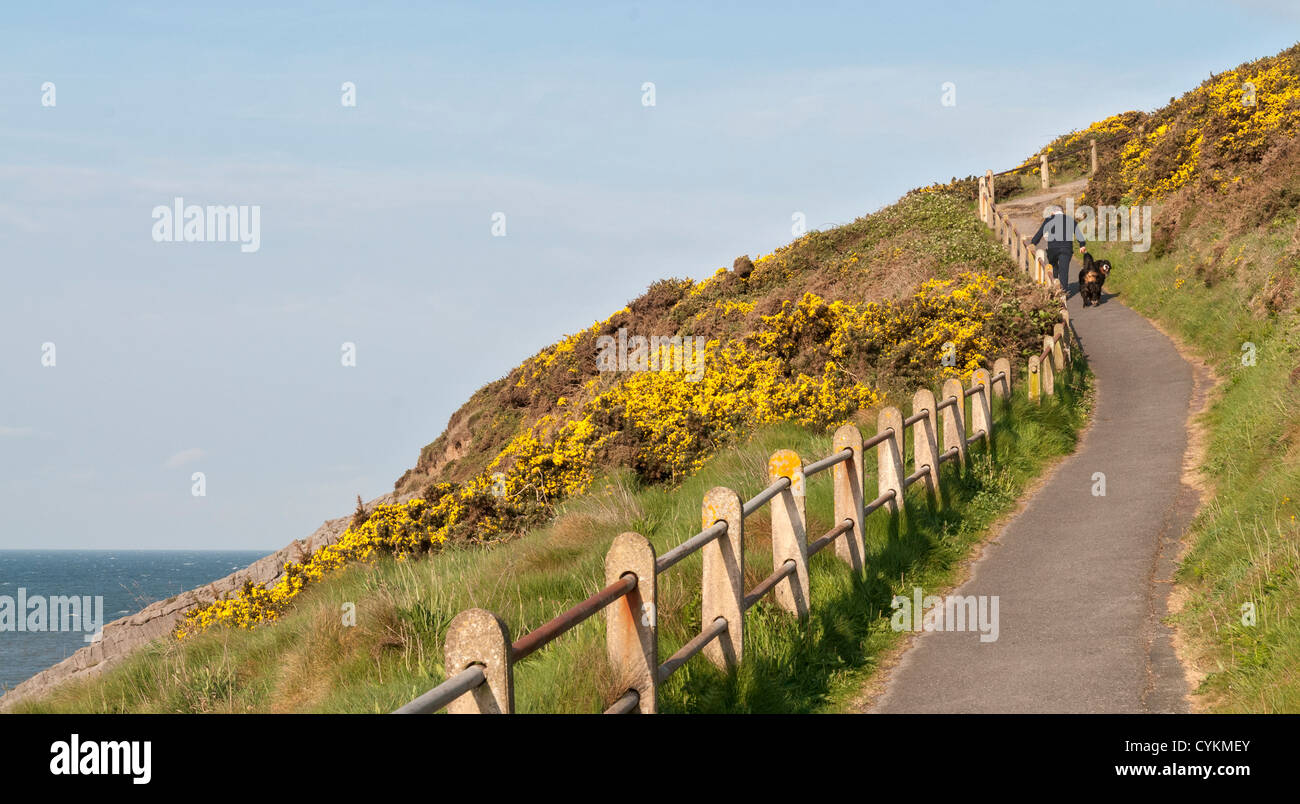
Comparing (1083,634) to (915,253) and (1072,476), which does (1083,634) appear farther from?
(915,253)

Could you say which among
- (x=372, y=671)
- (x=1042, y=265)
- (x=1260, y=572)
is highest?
(x=1042, y=265)

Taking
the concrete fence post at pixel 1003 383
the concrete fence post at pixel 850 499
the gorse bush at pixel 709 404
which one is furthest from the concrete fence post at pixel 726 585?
the concrete fence post at pixel 1003 383

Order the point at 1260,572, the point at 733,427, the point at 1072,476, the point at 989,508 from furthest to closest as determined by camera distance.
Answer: the point at 733,427 → the point at 1072,476 → the point at 989,508 → the point at 1260,572

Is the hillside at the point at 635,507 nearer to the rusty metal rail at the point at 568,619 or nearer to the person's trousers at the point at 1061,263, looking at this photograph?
the rusty metal rail at the point at 568,619

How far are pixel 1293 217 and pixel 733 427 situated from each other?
1263cm

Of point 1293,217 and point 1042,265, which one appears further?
point 1042,265

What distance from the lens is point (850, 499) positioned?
953cm

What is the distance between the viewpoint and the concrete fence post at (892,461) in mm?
10617

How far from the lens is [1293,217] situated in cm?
2138

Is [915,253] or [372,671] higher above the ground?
[915,253]

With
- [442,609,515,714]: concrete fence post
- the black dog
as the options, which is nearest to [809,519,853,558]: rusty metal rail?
[442,609,515,714]: concrete fence post
